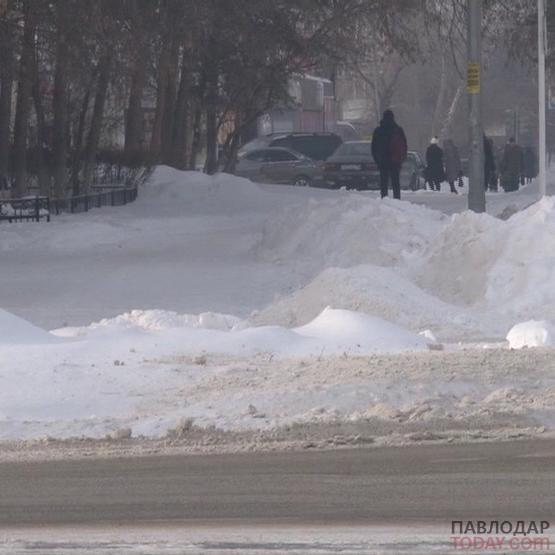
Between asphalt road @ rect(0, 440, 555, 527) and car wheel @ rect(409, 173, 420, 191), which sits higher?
car wheel @ rect(409, 173, 420, 191)

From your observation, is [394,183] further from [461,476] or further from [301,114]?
[301,114]

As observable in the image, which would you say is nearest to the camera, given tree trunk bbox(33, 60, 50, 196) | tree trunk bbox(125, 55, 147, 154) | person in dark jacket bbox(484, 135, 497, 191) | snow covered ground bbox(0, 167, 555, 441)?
snow covered ground bbox(0, 167, 555, 441)

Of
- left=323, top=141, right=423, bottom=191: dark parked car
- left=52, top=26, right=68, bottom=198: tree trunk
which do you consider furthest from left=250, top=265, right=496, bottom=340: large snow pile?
→ left=323, top=141, right=423, bottom=191: dark parked car

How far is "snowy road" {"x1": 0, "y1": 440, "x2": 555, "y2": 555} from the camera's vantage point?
250 inches

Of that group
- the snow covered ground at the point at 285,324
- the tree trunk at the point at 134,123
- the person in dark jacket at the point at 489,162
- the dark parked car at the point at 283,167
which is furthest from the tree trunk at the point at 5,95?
the dark parked car at the point at 283,167

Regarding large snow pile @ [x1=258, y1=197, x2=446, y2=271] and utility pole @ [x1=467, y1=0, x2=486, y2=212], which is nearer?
large snow pile @ [x1=258, y1=197, x2=446, y2=271]

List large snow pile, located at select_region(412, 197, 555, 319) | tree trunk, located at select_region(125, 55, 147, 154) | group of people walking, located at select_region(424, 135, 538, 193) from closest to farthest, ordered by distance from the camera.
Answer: large snow pile, located at select_region(412, 197, 555, 319) → tree trunk, located at select_region(125, 55, 147, 154) → group of people walking, located at select_region(424, 135, 538, 193)

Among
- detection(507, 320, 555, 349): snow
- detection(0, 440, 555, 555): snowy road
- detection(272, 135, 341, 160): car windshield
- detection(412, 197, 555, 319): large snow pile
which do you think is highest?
detection(272, 135, 341, 160): car windshield

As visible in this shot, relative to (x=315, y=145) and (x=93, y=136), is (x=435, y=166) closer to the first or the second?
(x=315, y=145)

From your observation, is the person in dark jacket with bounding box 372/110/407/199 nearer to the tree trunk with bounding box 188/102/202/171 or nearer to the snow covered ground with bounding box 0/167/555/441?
the snow covered ground with bounding box 0/167/555/441

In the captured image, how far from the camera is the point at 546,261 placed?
1446cm

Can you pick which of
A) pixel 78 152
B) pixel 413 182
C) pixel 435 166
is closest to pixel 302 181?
pixel 413 182

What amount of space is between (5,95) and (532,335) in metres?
16.6

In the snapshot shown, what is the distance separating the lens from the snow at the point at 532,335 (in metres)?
11.8
